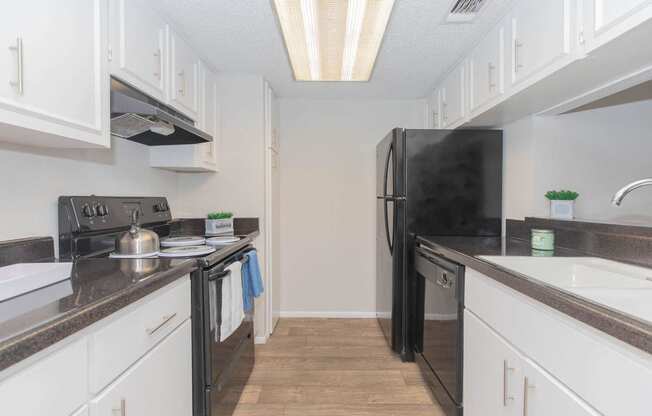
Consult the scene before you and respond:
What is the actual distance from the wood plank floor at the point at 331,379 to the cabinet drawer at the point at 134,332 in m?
0.91

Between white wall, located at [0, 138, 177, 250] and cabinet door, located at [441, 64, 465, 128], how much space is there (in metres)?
2.20

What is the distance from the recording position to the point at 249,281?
2047 mm

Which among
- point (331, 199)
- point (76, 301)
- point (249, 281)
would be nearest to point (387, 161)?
point (331, 199)

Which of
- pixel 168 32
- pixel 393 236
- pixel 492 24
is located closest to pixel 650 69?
pixel 492 24

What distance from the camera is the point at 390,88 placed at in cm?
289

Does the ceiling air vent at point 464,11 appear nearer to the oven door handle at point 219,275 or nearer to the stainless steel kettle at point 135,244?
the oven door handle at point 219,275

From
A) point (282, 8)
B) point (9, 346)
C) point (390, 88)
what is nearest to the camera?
point (9, 346)

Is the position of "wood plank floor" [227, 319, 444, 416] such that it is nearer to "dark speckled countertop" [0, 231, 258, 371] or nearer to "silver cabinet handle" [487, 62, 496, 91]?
"dark speckled countertop" [0, 231, 258, 371]

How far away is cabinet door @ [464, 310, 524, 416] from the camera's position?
3.64 feet

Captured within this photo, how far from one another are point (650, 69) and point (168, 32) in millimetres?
2265

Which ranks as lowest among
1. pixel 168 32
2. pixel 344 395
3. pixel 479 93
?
pixel 344 395

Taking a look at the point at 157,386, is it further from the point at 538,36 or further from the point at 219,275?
the point at 538,36

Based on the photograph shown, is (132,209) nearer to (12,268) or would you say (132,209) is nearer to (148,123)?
(148,123)

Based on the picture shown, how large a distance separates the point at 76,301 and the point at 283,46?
1.86 metres
